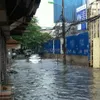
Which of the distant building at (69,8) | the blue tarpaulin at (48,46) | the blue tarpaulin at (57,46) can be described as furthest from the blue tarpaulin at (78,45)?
the distant building at (69,8)

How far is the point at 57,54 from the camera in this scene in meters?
59.9

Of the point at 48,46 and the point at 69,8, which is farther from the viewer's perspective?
the point at 69,8

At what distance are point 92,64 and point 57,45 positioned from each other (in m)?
24.1

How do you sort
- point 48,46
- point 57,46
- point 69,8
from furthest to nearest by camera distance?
point 69,8 < point 48,46 < point 57,46

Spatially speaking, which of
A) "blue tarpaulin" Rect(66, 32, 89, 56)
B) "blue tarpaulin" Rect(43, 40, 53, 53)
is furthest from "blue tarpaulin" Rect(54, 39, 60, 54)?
"blue tarpaulin" Rect(66, 32, 89, 56)

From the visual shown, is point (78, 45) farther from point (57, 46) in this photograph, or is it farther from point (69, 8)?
point (69, 8)

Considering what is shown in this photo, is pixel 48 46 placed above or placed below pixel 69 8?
below

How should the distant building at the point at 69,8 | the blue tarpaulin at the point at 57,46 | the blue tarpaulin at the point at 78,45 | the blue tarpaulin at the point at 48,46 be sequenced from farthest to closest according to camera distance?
the distant building at the point at 69,8
the blue tarpaulin at the point at 48,46
the blue tarpaulin at the point at 57,46
the blue tarpaulin at the point at 78,45

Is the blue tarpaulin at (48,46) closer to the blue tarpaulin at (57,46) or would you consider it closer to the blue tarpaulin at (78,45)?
the blue tarpaulin at (57,46)

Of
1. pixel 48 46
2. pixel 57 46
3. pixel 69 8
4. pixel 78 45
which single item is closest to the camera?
pixel 78 45

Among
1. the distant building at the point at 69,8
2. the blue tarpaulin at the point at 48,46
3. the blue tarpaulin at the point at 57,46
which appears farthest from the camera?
the distant building at the point at 69,8

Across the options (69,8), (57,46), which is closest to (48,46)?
(69,8)

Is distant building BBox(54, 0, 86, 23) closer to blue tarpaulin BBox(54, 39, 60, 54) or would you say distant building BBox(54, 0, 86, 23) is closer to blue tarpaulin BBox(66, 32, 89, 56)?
blue tarpaulin BBox(54, 39, 60, 54)

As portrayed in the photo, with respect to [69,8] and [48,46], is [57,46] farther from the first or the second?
[69,8]
